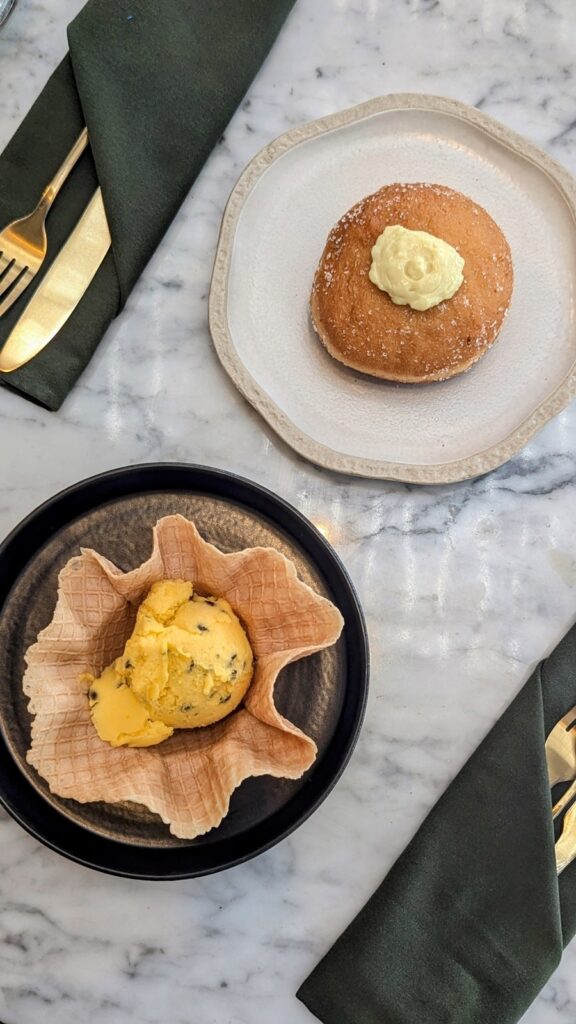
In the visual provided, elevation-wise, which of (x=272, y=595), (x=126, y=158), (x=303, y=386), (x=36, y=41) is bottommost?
(x=272, y=595)

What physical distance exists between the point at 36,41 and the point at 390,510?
947mm

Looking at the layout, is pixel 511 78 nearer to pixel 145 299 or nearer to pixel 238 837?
pixel 145 299

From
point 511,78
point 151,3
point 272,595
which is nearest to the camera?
point 272,595

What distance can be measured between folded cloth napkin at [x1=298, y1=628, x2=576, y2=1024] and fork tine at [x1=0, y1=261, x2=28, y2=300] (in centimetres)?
102

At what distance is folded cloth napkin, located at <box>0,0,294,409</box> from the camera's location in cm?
126

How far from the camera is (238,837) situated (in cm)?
121

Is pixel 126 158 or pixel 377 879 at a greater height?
pixel 126 158

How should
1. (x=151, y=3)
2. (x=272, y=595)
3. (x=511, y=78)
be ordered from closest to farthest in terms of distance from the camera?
(x=272, y=595) → (x=151, y=3) → (x=511, y=78)

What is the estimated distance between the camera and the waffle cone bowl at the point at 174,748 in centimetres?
108

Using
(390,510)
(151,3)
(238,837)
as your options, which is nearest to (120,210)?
(151,3)

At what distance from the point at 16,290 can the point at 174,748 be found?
0.73 meters

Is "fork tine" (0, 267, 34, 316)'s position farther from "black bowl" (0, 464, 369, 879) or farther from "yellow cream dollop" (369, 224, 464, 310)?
"yellow cream dollop" (369, 224, 464, 310)

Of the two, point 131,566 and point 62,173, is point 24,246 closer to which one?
point 62,173

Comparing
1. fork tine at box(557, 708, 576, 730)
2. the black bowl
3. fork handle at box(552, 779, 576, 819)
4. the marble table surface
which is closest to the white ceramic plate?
the marble table surface
